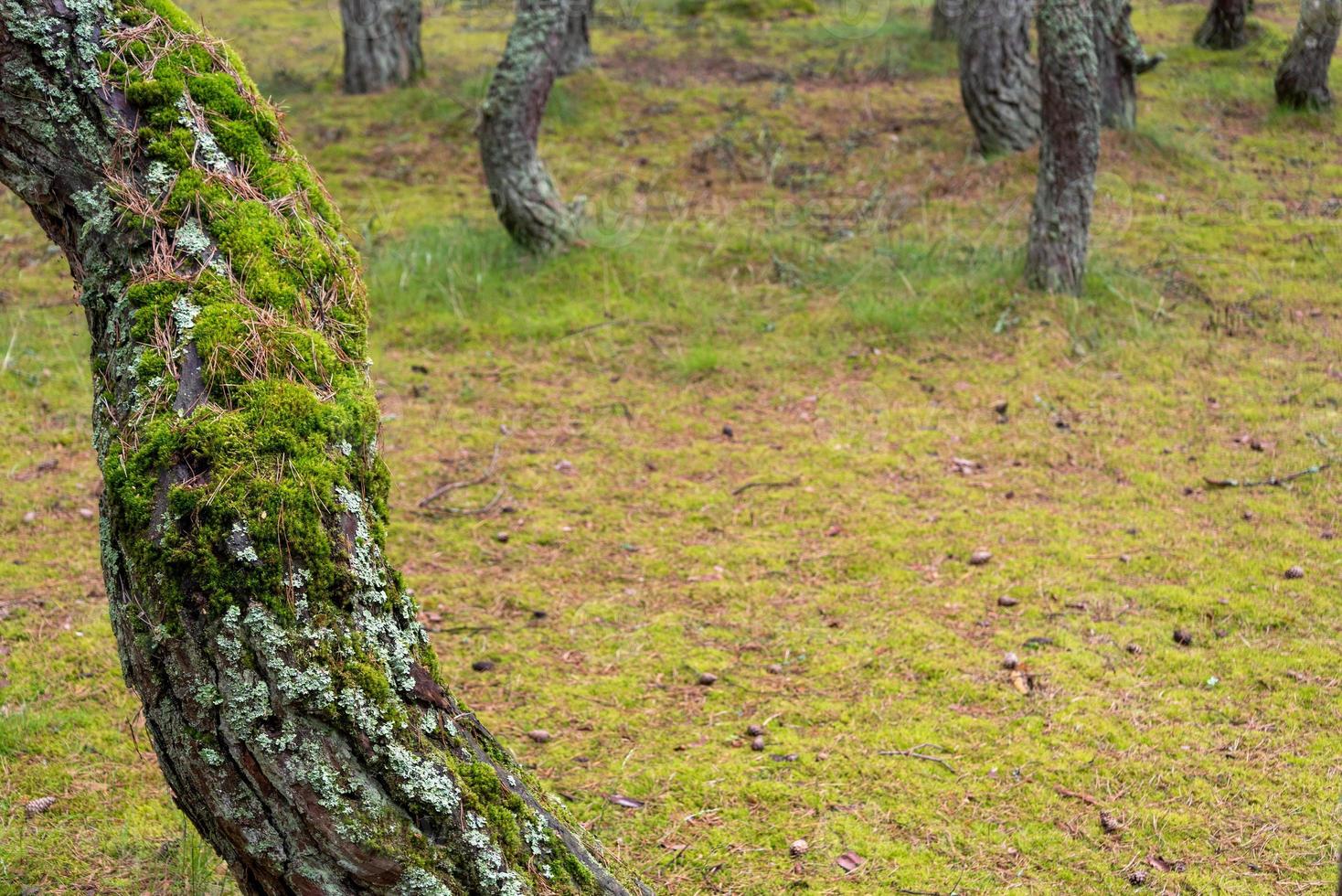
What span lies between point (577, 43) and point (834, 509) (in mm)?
9234

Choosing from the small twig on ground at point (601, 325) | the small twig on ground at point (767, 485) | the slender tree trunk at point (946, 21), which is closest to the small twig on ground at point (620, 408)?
the small twig on ground at point (601, 325)

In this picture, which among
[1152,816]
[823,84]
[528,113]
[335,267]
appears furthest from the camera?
[823,84]

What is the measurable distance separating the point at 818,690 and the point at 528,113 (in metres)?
5.47

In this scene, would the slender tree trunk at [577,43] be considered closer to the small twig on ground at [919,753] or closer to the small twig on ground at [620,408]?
the small twig on ground at [620,408]

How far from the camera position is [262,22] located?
1720 centimetres

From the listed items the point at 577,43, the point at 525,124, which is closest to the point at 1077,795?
the point at 525,124

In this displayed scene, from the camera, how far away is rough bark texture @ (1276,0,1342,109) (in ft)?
35.1

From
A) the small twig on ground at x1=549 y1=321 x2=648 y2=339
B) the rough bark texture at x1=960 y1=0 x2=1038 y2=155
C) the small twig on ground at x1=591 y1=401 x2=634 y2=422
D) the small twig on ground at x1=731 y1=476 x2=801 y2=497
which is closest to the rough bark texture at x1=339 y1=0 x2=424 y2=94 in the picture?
the rough bark texture at x1=960 y1=0 x2=1038 y2=155

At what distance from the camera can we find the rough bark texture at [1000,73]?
399 inches

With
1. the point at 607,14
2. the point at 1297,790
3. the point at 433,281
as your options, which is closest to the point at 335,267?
the point at 1297,790

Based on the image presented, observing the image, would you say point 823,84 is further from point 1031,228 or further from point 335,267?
point 335,267

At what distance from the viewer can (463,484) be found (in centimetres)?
632

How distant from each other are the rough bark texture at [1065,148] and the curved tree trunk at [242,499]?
6036 mm

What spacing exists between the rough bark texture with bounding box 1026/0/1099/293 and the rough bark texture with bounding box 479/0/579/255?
354 cm
